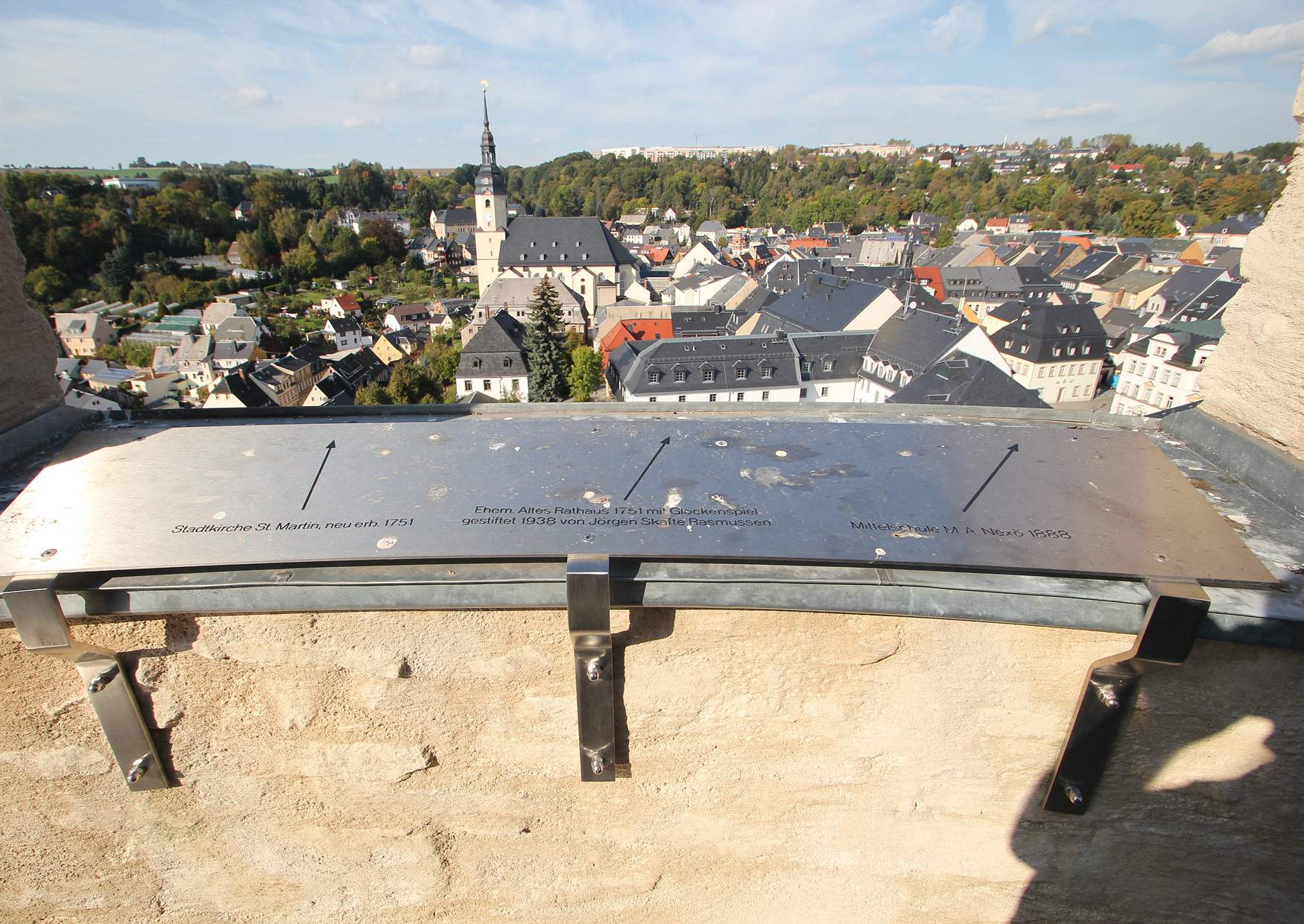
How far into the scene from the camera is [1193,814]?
187 centimetres

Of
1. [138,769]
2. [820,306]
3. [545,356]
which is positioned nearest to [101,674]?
[138,769]

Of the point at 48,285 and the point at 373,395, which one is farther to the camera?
the point at 48,285

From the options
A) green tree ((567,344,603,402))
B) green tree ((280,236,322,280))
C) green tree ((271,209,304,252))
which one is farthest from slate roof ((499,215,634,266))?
green tree ((271,209,304,252))

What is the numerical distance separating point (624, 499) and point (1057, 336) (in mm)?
32878

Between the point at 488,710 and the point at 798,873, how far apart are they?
3.84 feet

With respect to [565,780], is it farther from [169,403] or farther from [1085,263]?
[1085,263]

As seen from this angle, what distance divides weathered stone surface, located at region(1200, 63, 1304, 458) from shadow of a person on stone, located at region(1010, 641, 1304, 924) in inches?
38.2

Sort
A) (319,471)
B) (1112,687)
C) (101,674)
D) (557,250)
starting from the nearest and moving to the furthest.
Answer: (1112,687), (101,674), (319,471), (557,250)

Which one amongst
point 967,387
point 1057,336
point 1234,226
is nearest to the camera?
point 967,387

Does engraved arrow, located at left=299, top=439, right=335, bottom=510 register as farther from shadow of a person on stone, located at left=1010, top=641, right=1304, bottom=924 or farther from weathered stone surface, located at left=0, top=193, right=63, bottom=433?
shadow of a person on stone, located at left=1010, top=641, right=1304, bottom=924

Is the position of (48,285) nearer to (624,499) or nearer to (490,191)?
(490,191)

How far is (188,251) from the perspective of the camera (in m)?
→ 76.8

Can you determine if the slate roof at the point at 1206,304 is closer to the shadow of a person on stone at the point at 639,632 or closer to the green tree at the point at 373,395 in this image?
the green tree at the point at 373,395

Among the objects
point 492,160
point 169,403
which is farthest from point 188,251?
point 169,403
